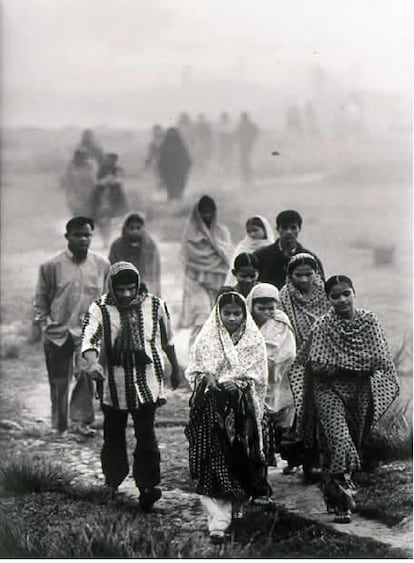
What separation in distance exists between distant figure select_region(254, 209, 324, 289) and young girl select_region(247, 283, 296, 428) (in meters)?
0.17

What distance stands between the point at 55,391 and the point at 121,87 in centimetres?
137

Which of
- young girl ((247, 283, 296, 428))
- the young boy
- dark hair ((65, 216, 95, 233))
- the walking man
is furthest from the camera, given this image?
dark hair ((65, 216, 95, 233))

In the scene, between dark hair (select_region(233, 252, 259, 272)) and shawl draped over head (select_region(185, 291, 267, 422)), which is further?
dark hair (select_region(233, 252, 259, 272))

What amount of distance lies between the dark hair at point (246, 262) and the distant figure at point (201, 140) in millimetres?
516

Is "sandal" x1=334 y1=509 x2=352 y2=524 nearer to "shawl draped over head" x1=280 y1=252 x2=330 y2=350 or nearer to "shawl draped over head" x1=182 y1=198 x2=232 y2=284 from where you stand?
"shawl draped over head" x1=280 y1=252 x2=330 y2=350

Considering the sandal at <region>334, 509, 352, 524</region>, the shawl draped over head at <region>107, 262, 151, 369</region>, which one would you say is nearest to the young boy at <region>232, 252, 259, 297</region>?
the shawl draped over head at <region>107, 262, 151, 369</region>

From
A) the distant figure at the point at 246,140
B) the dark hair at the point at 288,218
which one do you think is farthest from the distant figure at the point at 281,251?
the distant figure at the point at 246,140

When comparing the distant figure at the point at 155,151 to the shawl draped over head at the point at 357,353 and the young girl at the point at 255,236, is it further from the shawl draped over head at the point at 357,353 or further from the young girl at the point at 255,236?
the shawl draped over head at the point at 357,353

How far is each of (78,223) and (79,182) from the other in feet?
0.76

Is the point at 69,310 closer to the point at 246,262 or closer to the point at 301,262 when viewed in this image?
the point at 246,262

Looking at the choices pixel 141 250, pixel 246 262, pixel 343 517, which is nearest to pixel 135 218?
pixel 141 250

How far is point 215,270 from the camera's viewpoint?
4121mm

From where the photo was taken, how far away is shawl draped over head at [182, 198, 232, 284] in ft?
13.5

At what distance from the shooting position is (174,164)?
162 inches
